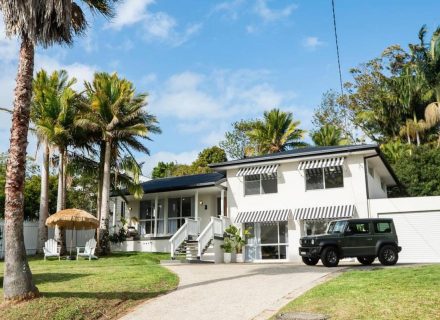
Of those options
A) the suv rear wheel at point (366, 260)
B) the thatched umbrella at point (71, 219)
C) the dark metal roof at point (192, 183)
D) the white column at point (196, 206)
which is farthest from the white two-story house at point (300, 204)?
the thatched umbrella at point (71, 219)

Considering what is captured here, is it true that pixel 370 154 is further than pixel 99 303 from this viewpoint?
Yes

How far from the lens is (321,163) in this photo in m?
25.7

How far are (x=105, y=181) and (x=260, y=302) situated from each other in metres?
19.4

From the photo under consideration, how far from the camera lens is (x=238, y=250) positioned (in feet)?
88.3

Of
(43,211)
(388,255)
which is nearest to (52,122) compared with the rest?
(43,211)

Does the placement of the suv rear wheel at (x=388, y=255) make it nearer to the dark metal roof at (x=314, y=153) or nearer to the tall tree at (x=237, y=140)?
the dark metal roof at (x=314, y=153)

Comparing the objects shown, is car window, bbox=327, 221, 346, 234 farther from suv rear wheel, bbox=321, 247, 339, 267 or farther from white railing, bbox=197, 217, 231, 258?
white railing, bbox=197, 217, 231, 258

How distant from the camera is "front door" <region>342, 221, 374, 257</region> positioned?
18984 millimetres

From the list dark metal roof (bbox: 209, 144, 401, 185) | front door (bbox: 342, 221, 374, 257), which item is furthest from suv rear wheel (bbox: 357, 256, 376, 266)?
dark metal roof (bbox: 209, 144, 401, 185)

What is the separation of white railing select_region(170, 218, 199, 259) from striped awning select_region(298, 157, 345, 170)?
7529mm

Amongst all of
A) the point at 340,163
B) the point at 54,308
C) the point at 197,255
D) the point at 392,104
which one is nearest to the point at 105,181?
the point at 197,255

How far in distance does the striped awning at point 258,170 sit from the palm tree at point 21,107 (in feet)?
52.8

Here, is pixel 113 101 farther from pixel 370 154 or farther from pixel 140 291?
pixel 140 291

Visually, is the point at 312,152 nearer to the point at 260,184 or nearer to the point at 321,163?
the point at 321,163
